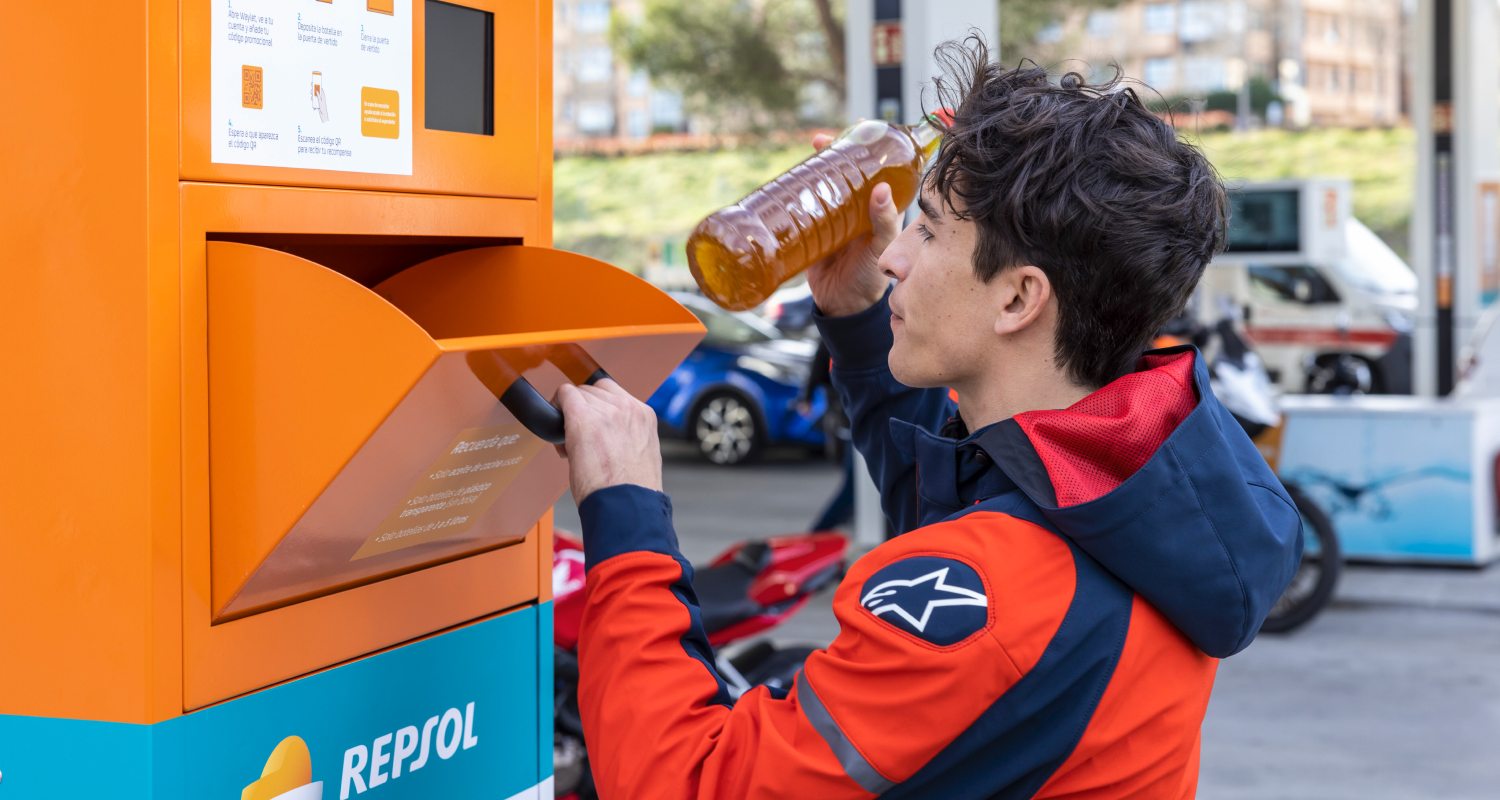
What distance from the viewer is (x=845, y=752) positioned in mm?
1489

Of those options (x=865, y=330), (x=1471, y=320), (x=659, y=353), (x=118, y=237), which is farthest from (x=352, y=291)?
(x=1471, y=320)

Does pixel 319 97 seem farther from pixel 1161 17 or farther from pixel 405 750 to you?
pixel 1161 17

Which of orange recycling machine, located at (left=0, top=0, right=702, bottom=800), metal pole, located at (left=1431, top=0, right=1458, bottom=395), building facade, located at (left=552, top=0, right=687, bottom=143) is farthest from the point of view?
building facade, located at (left=552, top=0, right=687, bottom=143)

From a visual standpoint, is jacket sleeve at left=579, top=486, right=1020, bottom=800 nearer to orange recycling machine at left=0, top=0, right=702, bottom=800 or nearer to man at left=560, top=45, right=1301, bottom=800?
man at left=560, top=45, right=1301, bottom=800

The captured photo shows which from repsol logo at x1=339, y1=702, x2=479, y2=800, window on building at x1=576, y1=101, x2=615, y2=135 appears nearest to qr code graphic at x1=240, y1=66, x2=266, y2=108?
repsol logo at x1=339, y1=702, x2=479, y2=800

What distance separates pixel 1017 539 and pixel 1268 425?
6131 mm

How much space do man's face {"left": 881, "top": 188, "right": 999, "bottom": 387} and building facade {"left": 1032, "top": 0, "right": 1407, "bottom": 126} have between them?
31.1 meters

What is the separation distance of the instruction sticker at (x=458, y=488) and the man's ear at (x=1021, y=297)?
0.50 m

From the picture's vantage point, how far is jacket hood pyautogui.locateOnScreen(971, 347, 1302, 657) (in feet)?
4.97

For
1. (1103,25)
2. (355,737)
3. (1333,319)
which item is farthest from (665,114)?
(355,737)

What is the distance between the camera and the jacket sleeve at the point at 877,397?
2199 millimetres

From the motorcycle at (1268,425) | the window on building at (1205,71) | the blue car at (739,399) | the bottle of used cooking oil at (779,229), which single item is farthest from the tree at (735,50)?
the bottle of used cooking oil at (779,229)

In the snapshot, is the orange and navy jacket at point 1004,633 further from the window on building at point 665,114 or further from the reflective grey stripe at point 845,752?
the window on building at point 665,114

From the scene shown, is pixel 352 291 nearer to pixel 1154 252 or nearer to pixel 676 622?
pixel 676 622
